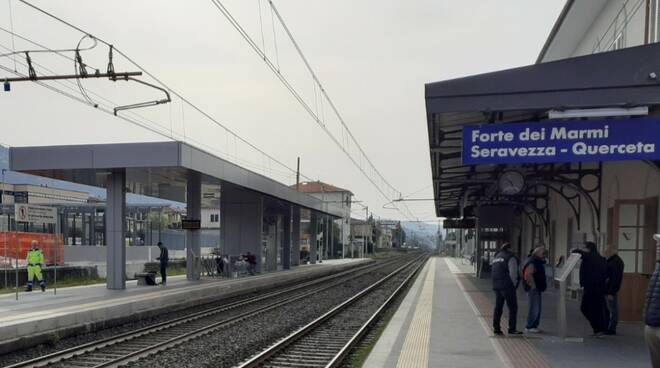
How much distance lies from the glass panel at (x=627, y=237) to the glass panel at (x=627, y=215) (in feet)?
0.46

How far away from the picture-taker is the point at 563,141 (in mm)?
9234

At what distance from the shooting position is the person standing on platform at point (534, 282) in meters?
10.8

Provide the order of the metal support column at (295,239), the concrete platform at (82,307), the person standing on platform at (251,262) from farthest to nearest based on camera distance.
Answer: the metal support column at (295,239), the person standing on platform at (251,262), the concrete platform at (82,307)

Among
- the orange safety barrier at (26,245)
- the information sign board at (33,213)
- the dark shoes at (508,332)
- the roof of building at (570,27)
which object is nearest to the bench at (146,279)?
the information sign board at (33,213)

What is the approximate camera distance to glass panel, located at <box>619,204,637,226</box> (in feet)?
40.8

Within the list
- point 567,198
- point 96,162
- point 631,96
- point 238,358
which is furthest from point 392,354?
point 96,162

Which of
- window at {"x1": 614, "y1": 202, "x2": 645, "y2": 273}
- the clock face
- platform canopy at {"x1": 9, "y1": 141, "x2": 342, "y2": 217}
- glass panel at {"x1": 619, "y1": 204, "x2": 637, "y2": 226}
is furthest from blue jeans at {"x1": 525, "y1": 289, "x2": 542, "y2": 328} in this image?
platform canopy at {"x1": 9, "y1": 141, "x2": 342, "y2": 217}

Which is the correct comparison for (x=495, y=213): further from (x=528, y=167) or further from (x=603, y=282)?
(x=603, y=282)

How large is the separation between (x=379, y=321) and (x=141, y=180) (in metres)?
11.5

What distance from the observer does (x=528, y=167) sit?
16.6 metres

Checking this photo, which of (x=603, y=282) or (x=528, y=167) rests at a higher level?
(x=528, y=167)

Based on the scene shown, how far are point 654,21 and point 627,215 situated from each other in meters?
3.83

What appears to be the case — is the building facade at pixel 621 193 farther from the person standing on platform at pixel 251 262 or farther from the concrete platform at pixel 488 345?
the person standing on platform at pixel 251 262

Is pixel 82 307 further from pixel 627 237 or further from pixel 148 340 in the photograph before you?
pixel 627 237
